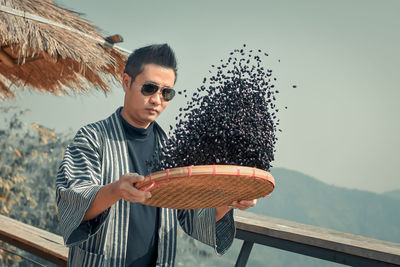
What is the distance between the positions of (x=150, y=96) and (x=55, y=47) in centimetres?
241

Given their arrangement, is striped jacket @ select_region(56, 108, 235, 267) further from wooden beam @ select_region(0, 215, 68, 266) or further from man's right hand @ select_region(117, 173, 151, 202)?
wooden beam @ select_region(0, 215, 68, 266)

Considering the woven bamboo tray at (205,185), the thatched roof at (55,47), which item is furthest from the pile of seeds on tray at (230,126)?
the thatched roof at (55,47)

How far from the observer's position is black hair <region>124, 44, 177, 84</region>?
1.31 meters

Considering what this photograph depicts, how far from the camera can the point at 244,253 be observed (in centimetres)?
205

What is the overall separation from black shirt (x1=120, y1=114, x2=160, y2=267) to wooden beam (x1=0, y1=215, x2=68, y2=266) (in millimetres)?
1270

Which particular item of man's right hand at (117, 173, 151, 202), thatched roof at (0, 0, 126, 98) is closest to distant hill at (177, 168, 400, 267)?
thatched roof at (0, 0, 126, 98)

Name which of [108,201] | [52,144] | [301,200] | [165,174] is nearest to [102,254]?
[108,201]

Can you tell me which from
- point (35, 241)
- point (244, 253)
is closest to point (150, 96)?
point (244, 253)

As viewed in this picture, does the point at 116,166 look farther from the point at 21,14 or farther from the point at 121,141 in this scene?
the point at 21,14

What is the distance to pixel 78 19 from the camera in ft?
12.2

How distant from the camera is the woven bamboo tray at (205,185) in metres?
0.92

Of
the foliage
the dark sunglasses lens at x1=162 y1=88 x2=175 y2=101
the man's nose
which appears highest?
the dark sunglasses lens at x1=162 y1=88 x2=175 y2=101

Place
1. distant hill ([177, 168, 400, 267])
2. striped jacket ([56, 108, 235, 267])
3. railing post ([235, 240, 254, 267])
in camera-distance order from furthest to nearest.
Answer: distant hill ([177, 168, 400, 267]), railing post ([235, 240, 254, 267]), striped jacket ([56, 108, 235, 267])

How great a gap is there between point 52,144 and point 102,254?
5.40 m
